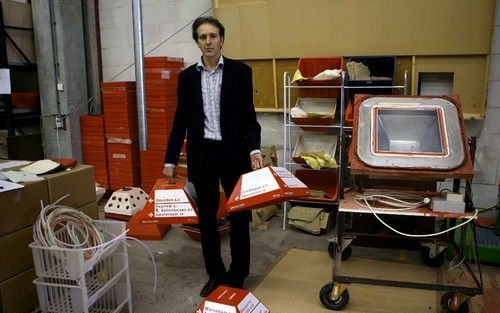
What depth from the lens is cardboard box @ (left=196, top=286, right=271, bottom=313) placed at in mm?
1698

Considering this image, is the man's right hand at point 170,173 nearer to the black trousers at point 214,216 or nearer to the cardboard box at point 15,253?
the black trousers at point 214,216

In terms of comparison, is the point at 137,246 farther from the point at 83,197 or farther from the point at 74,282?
the point at 74,282

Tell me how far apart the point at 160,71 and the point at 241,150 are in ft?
6.44

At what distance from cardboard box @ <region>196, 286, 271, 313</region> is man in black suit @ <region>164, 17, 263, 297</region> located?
0.43 m

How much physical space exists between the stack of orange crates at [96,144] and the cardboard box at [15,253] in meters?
2.23

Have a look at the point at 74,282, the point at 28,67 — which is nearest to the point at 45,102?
the point at 28,67

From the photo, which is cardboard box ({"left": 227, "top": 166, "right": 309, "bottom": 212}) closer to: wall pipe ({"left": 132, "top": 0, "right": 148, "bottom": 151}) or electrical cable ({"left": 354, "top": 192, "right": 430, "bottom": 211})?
electrical cable ({"left": 354, "top": 192, "right": 430, "bottom": 211})

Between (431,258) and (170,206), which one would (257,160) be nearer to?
(170,206)

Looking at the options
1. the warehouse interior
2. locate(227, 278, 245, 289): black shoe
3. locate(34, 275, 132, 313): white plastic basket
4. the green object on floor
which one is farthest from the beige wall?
locate(34, 275, 132, 313): white plastic basket

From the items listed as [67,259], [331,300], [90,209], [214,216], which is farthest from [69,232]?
[331,300]

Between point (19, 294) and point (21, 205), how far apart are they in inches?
17.7

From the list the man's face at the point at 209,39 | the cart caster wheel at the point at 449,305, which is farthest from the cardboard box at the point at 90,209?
the cart caster wheel at the point at 449,305

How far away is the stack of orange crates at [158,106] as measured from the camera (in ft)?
12.3

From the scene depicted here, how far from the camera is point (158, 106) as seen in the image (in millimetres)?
3809
